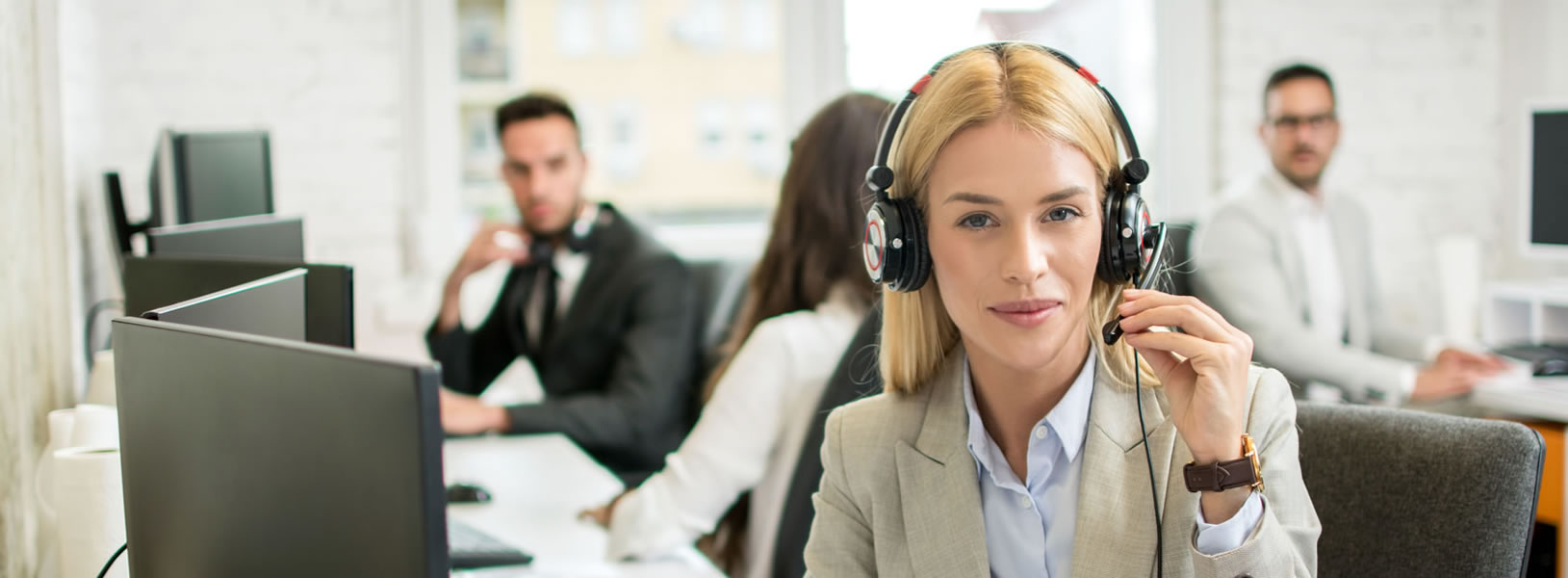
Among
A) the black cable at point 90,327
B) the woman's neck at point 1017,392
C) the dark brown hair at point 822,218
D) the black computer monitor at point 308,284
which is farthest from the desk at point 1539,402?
the black cable at point 90,327

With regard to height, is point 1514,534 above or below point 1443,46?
below

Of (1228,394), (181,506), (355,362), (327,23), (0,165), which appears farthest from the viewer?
(327,23)

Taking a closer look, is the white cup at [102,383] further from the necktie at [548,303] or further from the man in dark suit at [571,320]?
the necktie at [548,303]

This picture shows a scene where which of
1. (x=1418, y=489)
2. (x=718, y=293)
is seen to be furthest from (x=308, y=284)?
(x=718, y=293)

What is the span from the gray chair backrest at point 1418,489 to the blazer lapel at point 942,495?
35 cm

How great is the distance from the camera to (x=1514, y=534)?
1.02m

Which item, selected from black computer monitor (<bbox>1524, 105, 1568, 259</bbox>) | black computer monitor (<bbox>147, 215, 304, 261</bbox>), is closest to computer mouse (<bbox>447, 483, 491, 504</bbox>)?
black computer monitor (<bbox>147, 215, 304, 261</bbox>)

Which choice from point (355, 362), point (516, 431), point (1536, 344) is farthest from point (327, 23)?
point (1536, 344)

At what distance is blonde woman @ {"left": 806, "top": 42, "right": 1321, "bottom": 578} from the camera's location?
94cm

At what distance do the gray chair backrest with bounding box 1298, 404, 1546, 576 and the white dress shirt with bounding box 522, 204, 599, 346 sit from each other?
68.6 inches

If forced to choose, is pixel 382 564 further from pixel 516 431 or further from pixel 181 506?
pixel 516 431

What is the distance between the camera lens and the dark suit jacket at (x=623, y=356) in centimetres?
234

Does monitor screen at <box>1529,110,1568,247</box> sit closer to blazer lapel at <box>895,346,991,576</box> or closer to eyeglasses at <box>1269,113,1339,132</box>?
eyeglasses at <box>1269,113,1339,132</box>

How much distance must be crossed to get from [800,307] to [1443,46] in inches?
119
